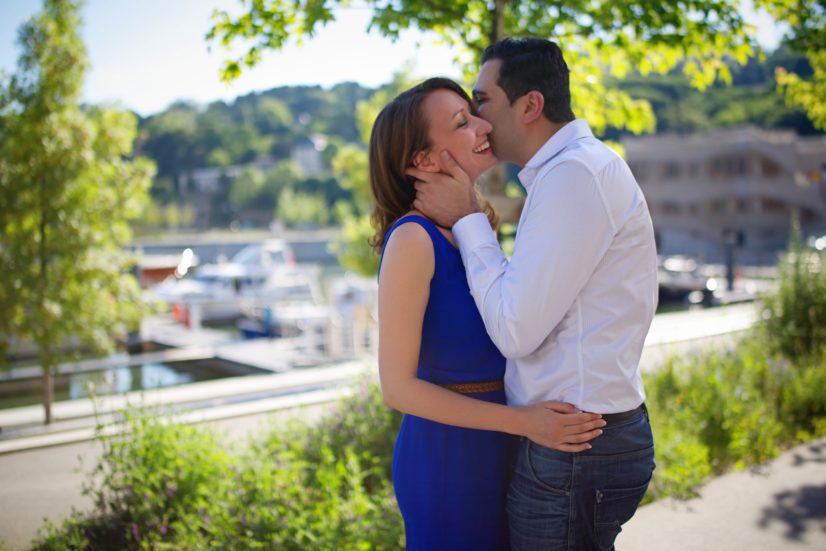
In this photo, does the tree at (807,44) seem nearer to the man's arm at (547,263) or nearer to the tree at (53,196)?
the man's arm at (547,263)

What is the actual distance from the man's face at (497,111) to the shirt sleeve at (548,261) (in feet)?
0.93

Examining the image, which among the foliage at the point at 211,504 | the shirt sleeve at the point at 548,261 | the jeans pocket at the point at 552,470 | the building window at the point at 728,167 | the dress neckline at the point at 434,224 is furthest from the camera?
the building window at the point at 728,167

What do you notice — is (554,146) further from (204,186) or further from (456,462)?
(204,186)

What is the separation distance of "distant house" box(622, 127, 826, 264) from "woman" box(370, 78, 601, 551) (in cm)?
5419

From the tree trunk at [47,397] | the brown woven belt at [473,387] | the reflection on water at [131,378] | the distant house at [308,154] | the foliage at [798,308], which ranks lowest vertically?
the reflection on water at [131,378]

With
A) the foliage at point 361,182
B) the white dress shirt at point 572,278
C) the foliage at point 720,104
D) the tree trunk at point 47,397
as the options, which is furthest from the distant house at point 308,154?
the white dress shirt at point 572,278

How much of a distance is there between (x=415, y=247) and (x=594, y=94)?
4.54 m

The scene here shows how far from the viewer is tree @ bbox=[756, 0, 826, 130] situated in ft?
20.0

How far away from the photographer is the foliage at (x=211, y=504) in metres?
3.47

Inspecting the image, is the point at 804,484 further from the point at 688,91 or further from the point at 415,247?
the point at 688,91

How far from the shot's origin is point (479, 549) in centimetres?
218

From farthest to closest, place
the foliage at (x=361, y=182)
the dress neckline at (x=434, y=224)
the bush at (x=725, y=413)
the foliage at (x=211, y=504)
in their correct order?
the foliage at (x=361, y=182)
the bush at (x=725, y=413)
the foliage at (x=211, y=504)
the dress neckline at (x=434, y=224)

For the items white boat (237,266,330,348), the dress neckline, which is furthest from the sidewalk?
white boat (237,266,330,348)

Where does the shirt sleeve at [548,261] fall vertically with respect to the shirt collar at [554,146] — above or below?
below
